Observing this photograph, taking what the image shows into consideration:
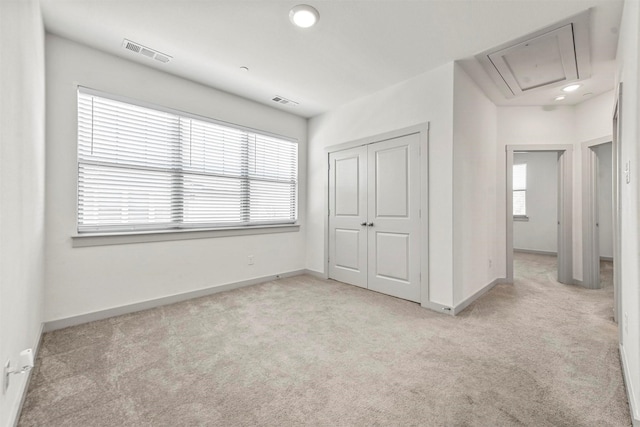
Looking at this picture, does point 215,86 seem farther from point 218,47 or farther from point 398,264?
point 398,264

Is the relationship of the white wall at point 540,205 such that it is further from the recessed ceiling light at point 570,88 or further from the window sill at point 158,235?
the window sill at point 158,235

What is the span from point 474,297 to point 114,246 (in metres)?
4.05

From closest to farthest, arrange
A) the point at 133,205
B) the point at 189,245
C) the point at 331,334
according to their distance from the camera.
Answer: the point at 331,334 < the point at 133,205 < the point at 189,245

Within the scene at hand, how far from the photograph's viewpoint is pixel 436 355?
2.13 m

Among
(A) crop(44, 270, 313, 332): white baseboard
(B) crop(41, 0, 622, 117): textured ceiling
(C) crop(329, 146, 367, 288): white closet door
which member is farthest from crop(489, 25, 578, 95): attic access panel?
(A) crop(44, 270, 313, 332): white baseboard

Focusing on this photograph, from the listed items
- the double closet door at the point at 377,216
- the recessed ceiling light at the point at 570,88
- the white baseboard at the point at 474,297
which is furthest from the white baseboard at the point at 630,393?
the recessed ceiling light at the point at 570,88

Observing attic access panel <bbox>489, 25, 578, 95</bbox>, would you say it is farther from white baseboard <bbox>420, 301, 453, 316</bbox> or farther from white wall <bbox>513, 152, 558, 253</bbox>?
white wall <bbox>513, 152, 558, 253</bbox>

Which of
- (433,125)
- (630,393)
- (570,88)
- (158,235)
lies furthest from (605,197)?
(158,235)

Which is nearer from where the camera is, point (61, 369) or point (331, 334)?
point (61, 369)

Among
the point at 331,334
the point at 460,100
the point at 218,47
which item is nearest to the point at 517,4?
the point at 460,100

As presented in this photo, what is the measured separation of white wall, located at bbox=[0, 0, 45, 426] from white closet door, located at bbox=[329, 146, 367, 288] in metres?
3.24

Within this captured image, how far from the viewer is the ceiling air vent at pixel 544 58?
247 cm

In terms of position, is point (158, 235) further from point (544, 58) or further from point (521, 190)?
point (521, 190)

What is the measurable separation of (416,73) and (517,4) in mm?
1161
